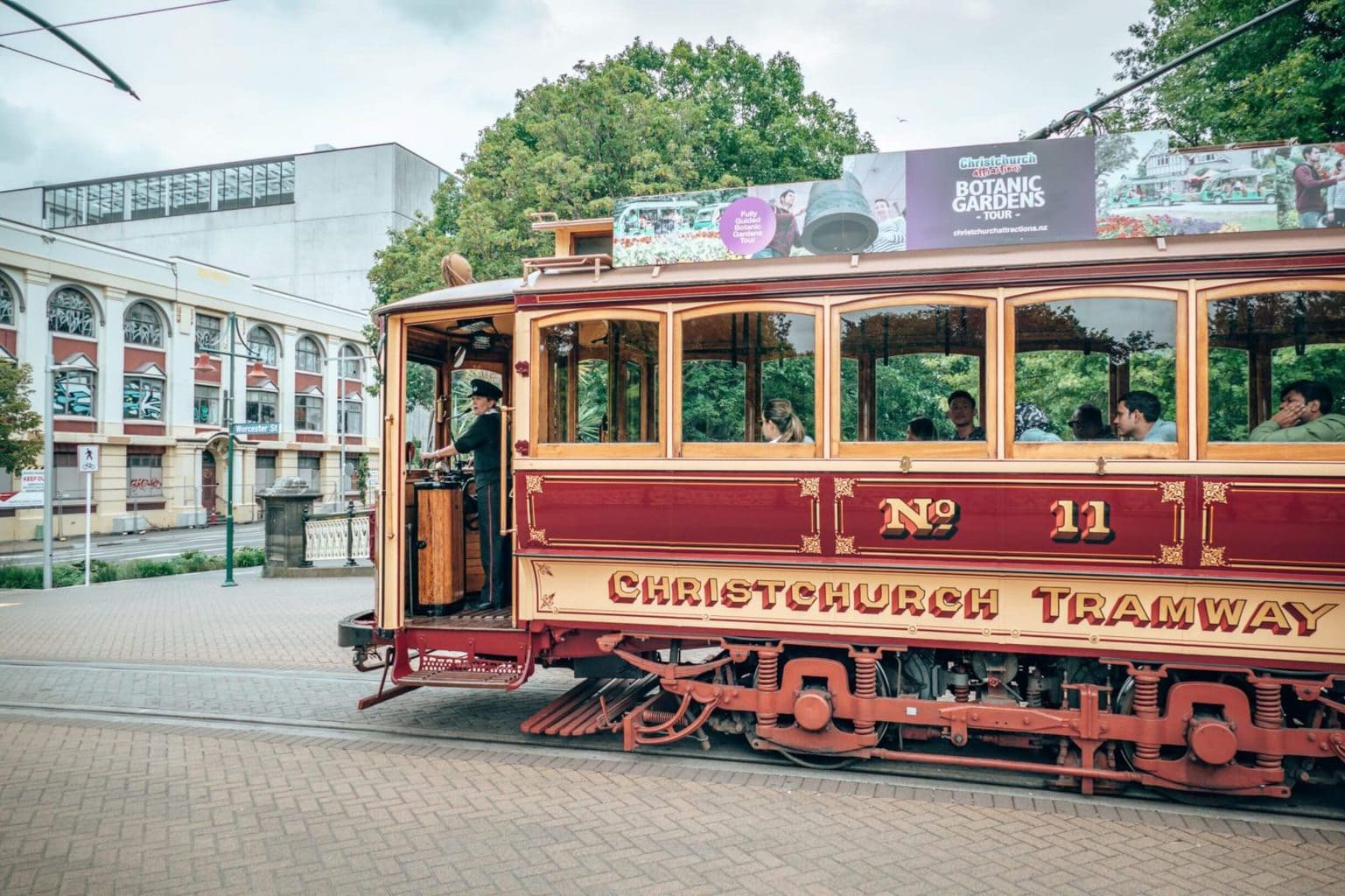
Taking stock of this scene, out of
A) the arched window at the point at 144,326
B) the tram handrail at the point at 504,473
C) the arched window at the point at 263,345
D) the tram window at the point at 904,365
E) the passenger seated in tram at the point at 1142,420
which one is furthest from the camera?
the arched window at the point at 263,345

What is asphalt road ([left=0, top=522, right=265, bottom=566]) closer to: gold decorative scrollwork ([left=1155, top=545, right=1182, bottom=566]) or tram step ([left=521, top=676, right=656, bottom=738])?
tram step ([left=521, top=676, right=656, bottom=738])

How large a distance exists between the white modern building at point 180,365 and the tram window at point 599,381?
70.3ft

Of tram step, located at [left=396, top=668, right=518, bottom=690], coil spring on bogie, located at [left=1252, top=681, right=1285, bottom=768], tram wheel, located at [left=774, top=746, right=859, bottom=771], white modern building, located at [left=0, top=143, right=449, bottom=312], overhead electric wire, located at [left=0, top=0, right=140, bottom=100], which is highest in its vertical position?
white modern building, located at [left=0, top=143, right=449, bottom=312]

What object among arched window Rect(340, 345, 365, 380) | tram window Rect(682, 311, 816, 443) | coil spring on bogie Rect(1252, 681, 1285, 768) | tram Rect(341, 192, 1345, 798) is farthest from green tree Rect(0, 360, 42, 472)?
coil spring on bogie Rect(1252, 681, 1285, 768)

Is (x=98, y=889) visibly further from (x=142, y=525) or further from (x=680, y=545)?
(x=142, y=525)

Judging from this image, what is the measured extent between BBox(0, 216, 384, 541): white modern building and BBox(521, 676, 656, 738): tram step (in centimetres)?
2081

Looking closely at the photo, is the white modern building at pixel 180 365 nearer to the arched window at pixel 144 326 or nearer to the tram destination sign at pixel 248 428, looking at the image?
the arched window at pixel 144 326

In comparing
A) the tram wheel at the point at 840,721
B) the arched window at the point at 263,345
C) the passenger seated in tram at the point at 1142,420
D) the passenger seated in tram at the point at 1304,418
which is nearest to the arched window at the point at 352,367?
the arched window at the point at 263,345

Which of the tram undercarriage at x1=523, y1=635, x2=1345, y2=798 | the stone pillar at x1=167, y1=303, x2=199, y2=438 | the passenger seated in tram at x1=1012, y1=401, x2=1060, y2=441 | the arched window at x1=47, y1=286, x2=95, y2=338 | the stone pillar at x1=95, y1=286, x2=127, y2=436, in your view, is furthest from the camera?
the stone pillar at x1=167, y1=303, x2=199, y2=438

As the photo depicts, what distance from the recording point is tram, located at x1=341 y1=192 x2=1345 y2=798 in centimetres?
482

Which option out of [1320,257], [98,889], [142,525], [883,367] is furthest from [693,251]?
[142,525]

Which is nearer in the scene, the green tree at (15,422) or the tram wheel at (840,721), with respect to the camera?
the tram wheel at (840,721)

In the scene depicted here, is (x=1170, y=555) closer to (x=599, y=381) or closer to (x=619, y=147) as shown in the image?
(x=599, y=381)

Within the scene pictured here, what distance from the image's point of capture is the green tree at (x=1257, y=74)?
11438mm
